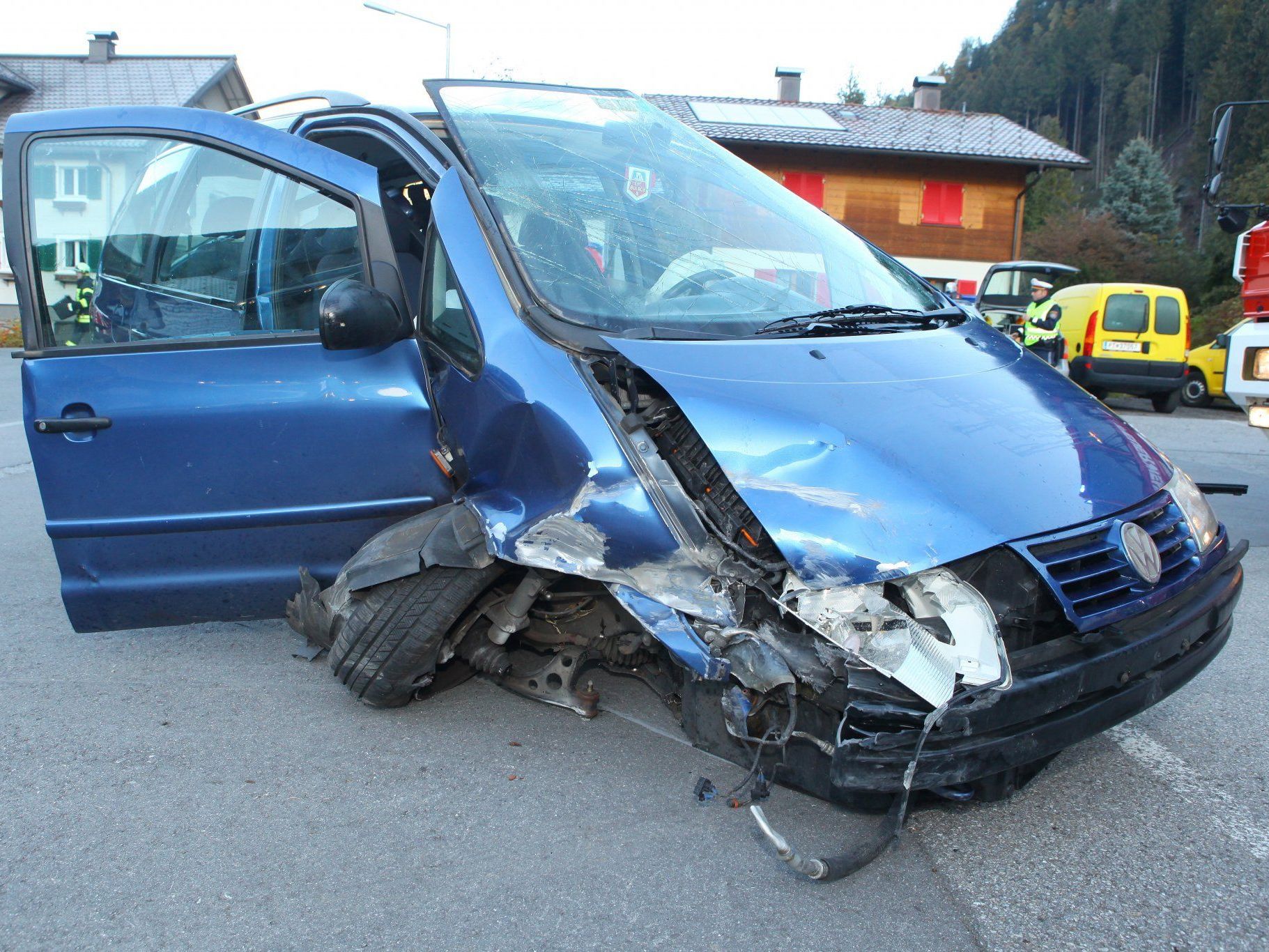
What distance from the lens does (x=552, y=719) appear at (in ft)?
11.0

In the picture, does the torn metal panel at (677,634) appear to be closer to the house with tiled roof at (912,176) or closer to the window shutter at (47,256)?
Result: the window shutter at (47,256)

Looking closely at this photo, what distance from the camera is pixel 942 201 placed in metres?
32.8

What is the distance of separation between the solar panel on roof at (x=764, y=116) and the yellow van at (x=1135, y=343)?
18.6 meters

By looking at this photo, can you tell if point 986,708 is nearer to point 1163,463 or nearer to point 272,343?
point 1163,463

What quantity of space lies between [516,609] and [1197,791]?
6.52 feet

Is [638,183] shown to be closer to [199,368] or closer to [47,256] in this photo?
[199,368]

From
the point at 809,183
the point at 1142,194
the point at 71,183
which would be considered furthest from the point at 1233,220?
the point at 1142,194

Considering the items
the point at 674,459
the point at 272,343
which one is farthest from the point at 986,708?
the point at 272,343

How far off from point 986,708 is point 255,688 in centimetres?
257

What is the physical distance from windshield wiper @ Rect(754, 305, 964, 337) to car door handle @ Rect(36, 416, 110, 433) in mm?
2118

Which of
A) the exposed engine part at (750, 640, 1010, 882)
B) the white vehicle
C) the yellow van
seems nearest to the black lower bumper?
the yellow van

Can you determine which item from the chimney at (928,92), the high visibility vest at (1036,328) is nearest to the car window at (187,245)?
the high visibility vest at (1036,328)

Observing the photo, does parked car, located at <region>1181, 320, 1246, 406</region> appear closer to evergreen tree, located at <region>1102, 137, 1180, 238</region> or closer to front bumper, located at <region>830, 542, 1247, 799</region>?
front bumper, located at <region>830, 542, 1247, 799</region>

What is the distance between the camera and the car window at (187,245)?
3.46 meters
